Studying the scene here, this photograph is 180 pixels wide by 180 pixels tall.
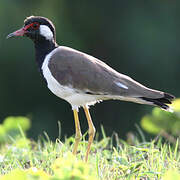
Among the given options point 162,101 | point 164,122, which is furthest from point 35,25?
point 164,122

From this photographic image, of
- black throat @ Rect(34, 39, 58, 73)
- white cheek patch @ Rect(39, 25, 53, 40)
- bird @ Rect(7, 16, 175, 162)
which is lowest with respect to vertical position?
bird @ Rect(7, 16, 175, 162)

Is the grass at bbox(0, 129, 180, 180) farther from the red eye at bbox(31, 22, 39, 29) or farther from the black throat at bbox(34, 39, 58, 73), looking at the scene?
the red eye at bbox(31, 22, 39, 29)

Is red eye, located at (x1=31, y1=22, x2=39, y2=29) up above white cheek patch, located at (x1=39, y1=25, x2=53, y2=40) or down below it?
above

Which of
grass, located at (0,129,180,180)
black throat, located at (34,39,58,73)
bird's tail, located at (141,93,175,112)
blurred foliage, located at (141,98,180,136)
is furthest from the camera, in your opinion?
blurred foliage, located at (141,98,180,136)

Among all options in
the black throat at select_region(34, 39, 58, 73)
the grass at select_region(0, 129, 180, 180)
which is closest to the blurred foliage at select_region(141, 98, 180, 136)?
the grass at select_region(0, 129, 180, 180)

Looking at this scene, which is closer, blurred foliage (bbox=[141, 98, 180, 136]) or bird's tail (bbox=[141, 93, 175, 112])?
bird's tail (bbox=[141, 93, 175, 112])

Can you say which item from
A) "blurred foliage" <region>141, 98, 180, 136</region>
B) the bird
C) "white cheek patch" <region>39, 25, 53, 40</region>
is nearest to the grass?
the bird

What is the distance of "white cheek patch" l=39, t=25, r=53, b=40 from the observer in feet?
13.9

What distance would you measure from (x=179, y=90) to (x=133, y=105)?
1092 millimetres

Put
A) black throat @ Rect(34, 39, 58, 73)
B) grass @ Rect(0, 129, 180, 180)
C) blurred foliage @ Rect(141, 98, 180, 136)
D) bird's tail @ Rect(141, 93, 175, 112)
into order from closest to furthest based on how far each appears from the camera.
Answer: grass @ Rect(0, 129, 180, 180) < bird's tail @ Rect(141, 93, 175, 112) < black throat @ Rect(34, 39, 58, 73) < blurred foliage @ Rect(141, 98, 180, 136)

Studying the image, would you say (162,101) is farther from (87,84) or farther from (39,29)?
(39,29)

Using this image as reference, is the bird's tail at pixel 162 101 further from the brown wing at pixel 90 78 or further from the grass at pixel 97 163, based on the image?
the grass at pixel 97 163

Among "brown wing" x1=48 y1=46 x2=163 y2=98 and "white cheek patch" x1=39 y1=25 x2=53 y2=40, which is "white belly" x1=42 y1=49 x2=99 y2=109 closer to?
"brown wing" x1=48 y1=46 x2=163 y2=98

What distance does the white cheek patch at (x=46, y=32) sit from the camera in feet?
13.9
